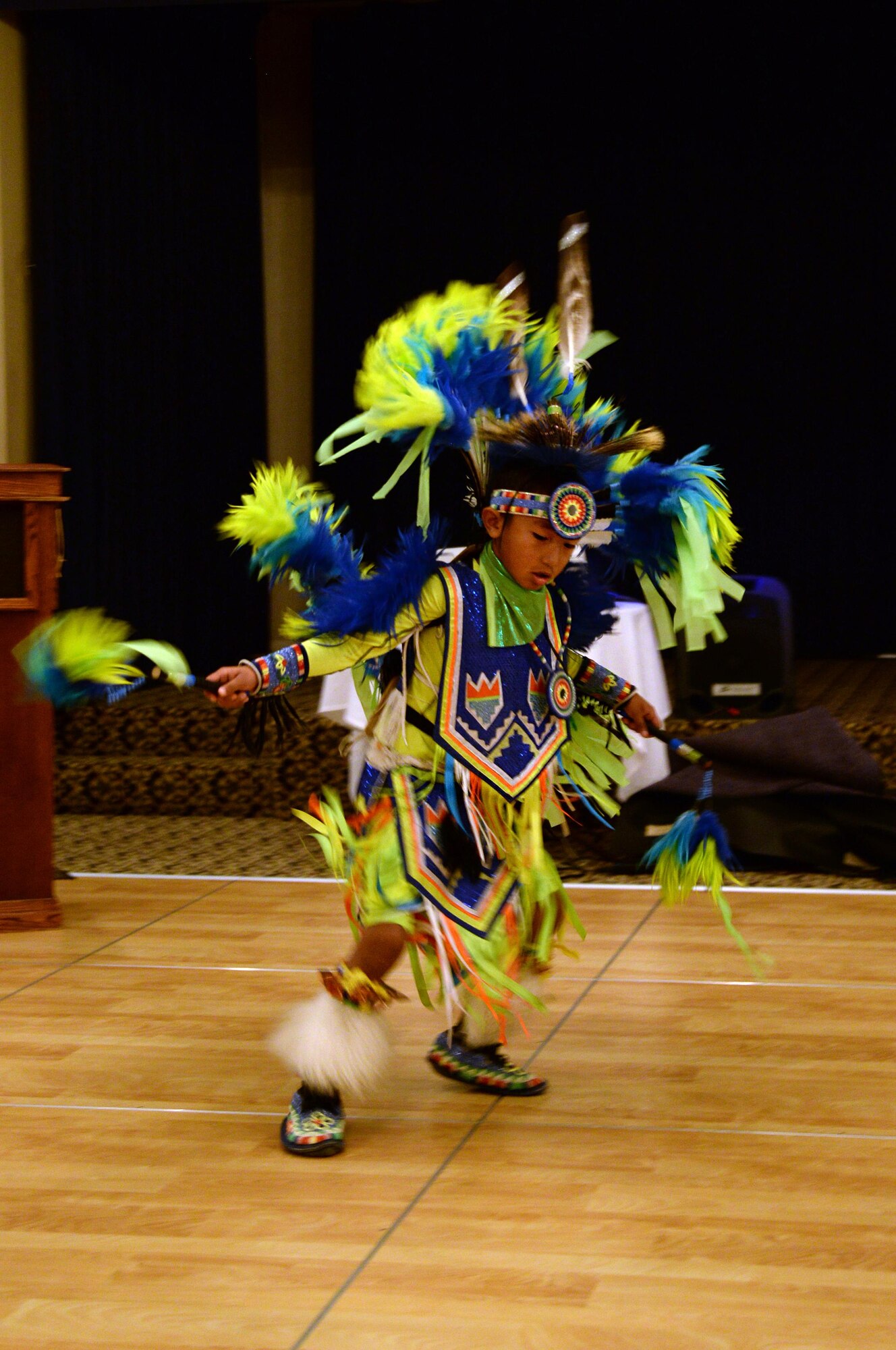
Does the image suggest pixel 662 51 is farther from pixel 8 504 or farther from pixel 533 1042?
pixel 533 1042

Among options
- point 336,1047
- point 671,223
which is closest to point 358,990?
point 336,1047

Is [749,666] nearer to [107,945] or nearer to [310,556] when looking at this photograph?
[107,945]

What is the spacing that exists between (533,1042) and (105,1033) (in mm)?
777

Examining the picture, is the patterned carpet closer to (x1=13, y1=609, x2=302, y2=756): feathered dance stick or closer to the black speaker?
the black speaker

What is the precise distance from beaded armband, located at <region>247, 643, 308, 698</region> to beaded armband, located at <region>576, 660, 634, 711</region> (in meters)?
0.51

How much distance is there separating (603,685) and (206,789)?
292cm

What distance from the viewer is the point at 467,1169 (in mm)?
2213

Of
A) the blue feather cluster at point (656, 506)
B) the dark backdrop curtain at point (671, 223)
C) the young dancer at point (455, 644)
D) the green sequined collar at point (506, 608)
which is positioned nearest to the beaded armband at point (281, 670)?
the young dancer at point (455, 644)

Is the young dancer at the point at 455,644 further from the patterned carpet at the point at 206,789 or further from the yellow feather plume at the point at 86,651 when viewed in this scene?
the patterned carpet at the point at 206,789

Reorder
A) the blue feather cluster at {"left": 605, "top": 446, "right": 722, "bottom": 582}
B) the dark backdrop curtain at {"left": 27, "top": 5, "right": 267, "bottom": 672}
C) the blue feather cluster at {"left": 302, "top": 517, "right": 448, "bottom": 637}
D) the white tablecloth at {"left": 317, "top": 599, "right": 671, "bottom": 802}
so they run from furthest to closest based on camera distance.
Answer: the dark backdrop curtain at {"left": 27, "top": 5, "right": 267, "bottom": 672} → the white tablecloth at {"left": 317, "top": 599, "right": 671, "bottom": 802} → the blue feather cluster at {"left": 605, "top": 446, "right": 722, "bottom": 582} → the blue feather cluster at {"left": 302, "top": 517, "right": 448, "bottom": 637}

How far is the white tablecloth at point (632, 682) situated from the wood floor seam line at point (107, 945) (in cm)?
Result: 60

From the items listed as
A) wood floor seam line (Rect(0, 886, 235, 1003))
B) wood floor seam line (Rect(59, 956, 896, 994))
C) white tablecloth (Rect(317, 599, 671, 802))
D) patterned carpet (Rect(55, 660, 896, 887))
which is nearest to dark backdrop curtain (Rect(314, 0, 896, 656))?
patterned carpet (Rect(55, 660, 896, 887))

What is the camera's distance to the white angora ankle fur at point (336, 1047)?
7.51 feet

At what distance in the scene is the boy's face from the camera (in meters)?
2.35
